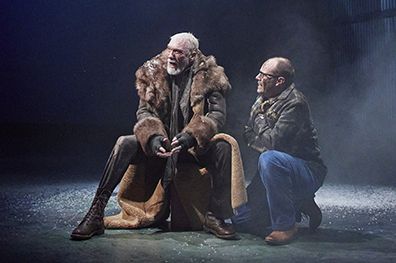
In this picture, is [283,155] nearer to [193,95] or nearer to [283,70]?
[283,70]

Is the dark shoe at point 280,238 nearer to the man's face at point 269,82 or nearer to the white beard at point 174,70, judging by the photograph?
the man's face at point 269,82

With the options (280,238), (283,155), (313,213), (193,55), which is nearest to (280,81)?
(283,155)

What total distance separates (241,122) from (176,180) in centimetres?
339

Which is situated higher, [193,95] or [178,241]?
[193,95]

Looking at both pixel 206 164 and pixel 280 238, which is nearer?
pixel 280 238

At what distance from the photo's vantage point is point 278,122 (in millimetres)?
2111

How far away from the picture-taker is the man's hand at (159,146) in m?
2.06

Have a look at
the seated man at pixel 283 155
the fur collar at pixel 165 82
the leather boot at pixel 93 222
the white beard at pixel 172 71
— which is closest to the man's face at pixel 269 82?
the seated man at pixel 283 155

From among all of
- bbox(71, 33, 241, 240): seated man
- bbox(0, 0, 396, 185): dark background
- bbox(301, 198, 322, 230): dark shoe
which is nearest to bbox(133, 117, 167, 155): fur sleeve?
bbox(71, 33, 241, 240): seated man

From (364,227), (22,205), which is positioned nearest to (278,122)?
(364,227)

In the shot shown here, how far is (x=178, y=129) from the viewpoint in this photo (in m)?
2.38

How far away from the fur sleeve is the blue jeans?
23.6 inches

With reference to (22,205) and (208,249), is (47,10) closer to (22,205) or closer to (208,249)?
(22,205)

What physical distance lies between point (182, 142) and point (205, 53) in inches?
130
